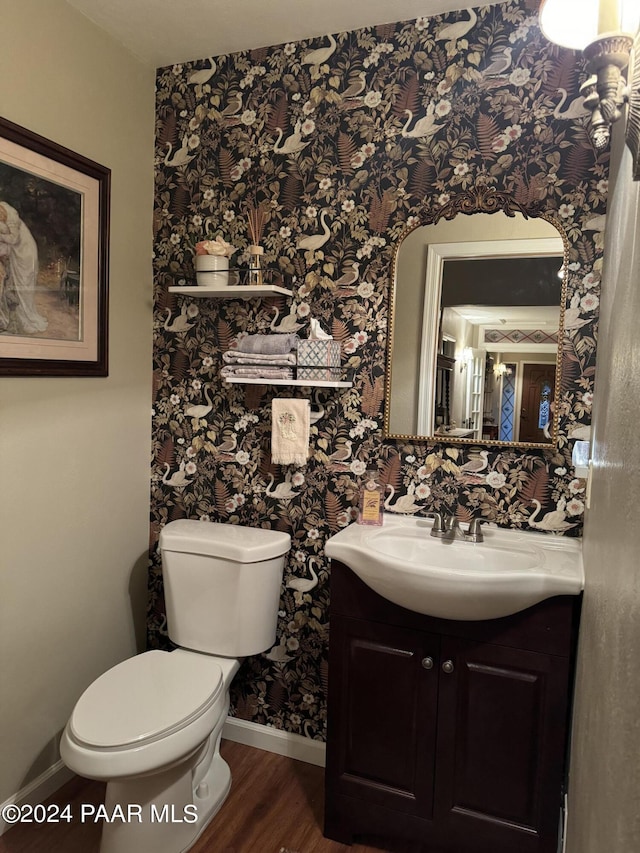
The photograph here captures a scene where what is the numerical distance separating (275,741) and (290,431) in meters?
1.26

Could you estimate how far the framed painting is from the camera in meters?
1.89

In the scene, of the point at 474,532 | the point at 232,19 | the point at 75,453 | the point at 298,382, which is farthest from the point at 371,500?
the point at 232,19

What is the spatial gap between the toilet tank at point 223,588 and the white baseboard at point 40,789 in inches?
23.6

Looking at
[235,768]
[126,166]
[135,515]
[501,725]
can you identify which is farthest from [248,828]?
[126,166]

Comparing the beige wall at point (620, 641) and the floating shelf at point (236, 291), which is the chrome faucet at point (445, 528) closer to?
the beige wall at point (620, 641)

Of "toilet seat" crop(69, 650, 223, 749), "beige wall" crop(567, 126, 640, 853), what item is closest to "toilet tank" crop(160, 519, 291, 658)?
"toilet seat" crop(69, 650, 223, 749)

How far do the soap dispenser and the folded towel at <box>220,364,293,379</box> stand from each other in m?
0.47

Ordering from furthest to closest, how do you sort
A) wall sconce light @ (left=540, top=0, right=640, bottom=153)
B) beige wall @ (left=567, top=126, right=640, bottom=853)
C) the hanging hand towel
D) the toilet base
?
1. the hanging hand towel
2. the toilet base
3. wall sconce light @ (left=540, top=0, right=640, bottom=153)
4. beige wall @ (left=567, top=126, right=640, bottom=853)

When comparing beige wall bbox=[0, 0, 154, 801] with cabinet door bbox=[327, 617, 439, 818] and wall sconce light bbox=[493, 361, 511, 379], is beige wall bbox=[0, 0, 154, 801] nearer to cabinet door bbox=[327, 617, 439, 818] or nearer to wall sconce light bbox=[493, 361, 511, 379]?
cabinet door bbox=[327, 617, 439, 818]

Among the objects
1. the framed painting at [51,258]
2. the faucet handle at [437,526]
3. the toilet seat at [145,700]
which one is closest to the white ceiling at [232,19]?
the framed painting at [51,258]

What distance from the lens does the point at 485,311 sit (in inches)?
82.0

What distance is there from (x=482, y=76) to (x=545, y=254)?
64cm

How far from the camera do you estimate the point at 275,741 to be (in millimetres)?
2441

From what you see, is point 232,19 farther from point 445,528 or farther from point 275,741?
point 275,741
